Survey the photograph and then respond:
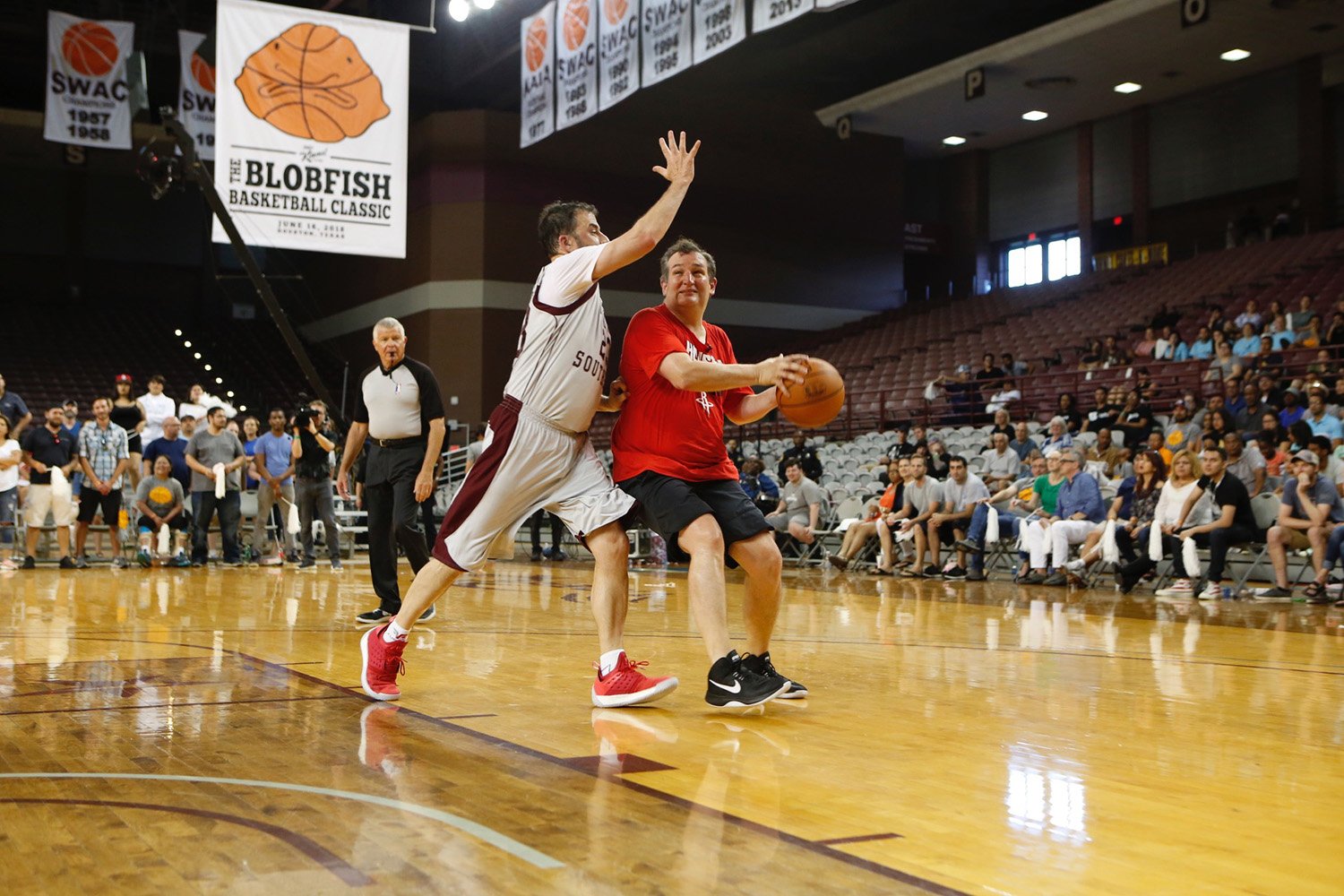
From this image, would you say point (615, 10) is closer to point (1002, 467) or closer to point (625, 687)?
point (1002, 467)

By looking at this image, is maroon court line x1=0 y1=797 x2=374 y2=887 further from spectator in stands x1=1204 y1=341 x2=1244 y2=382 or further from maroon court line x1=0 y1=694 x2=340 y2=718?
spectator in stands x1=1204 y1=341 x2=1244 y2=382

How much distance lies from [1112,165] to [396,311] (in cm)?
1559

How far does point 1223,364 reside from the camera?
15016 millimetres

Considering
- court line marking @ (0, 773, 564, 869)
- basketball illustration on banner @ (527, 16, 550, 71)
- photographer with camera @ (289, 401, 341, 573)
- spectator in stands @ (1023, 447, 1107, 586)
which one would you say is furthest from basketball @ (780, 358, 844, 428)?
basketball illustration on banner @ (527, 16, 550, 71)

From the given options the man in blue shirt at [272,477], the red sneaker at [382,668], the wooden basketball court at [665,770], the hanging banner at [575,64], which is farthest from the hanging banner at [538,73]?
the red sneaker at [382,668]

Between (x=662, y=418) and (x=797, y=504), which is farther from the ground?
(x=662, y=418)

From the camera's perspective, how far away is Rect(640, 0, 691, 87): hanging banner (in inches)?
535

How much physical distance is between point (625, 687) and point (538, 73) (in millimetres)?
13038

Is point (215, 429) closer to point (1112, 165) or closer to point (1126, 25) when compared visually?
point (1126, 25)

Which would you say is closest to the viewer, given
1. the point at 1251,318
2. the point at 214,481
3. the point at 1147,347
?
the point at 214,481

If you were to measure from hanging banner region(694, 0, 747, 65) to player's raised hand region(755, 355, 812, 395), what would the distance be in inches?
387

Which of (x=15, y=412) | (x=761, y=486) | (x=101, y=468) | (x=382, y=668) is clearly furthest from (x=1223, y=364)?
(x=15, y=412)

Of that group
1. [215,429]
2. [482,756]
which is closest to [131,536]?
[215,429]

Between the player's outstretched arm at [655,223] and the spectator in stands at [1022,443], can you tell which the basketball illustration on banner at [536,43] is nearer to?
the spectator in stands at [1022,443]
